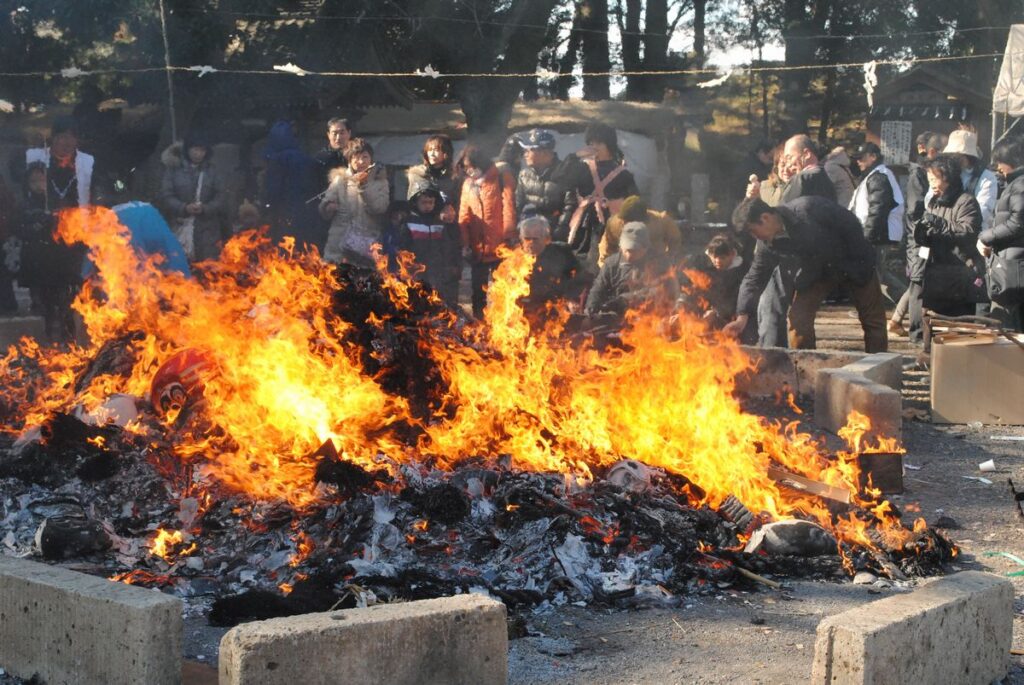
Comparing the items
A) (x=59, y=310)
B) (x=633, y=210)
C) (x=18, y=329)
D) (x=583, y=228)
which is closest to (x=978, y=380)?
(x=633, y=210)

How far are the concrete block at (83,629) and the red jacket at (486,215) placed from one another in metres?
7.33

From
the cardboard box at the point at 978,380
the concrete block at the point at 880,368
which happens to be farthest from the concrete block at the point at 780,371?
the cardboard box at the point at 978,380

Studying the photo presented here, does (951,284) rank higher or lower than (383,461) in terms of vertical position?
higher

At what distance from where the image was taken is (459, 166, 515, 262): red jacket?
11477 millimetres

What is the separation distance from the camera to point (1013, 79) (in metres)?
15.8

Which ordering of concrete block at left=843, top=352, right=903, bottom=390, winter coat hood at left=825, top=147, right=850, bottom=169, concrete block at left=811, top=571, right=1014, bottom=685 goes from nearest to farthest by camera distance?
concrete block at left=811, top=571, right=1014, bottom=685 < concrete block at left=843, top=352, right=903, bottom=390 < winter coat hood at left=825, top=147, right=850, bottom=169

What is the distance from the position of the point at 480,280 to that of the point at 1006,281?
4787 mm

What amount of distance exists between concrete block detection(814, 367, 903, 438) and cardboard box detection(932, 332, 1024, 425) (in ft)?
2.66

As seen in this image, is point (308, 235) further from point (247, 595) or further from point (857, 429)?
point (247, 595)

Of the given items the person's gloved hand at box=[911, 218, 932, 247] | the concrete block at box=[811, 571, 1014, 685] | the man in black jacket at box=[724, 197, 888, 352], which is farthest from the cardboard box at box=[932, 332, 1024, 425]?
the concrete block at box=[811, 571, 1014, 685]

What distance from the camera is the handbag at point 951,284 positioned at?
38.9 ft

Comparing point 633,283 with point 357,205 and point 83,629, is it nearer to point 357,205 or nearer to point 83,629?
point 357,205

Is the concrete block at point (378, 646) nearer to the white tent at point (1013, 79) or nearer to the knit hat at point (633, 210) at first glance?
the knit hat at point (633, 210)

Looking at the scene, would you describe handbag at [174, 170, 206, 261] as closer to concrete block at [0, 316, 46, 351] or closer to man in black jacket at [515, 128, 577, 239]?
concrete block at [0, 316, 46, 351]
